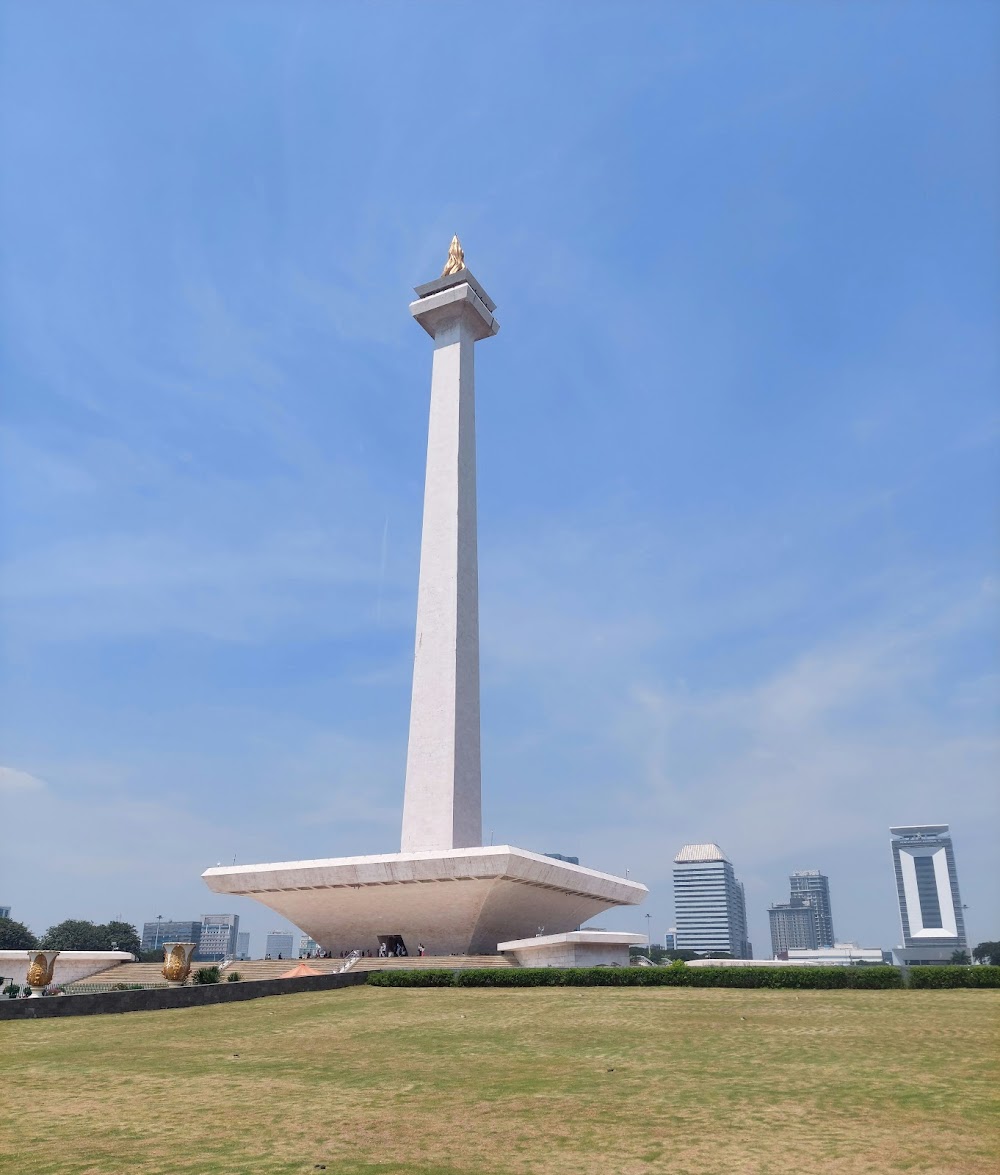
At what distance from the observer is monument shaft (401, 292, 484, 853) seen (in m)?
32.0

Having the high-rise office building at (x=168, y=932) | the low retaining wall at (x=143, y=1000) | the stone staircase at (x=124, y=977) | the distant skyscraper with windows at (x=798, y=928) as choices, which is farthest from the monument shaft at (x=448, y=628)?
the distant skyscraper with windows at (x=798, y=928)

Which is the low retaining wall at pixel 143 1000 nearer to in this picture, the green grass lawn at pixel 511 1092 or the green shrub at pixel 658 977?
the green grass lawn at pixel 511 1092

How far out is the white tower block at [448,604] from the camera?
3200 centimetres

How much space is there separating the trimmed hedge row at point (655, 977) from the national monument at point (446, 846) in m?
7.14

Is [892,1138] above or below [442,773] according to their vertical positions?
below

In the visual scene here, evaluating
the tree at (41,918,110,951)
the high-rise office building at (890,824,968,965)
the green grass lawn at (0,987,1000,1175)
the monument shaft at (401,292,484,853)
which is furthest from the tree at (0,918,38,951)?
the high-rise office building at (890,824,968,965)

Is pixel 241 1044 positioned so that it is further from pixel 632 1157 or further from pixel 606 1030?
pixel 632 1157

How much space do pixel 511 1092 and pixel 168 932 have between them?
550ft

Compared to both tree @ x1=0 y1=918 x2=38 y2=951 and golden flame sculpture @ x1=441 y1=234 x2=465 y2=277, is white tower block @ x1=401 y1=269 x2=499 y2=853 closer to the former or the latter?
golden flame sculpture @ x1=441 y1=234 x2=465 y2=277

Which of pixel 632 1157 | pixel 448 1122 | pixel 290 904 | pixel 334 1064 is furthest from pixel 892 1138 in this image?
pixel 290 904

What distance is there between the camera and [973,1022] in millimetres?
12125

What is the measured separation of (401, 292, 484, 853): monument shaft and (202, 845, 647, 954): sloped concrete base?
2268 millimetres

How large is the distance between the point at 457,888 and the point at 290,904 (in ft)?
24.6

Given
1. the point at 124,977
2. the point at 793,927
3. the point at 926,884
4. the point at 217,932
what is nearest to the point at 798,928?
the point at 793,927
